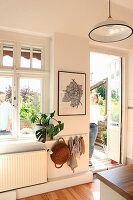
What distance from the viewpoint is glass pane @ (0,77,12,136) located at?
8.07 ft

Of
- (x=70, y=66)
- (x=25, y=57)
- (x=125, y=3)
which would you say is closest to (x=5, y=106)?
(x=25, y=57)

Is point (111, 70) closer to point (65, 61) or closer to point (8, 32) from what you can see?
point (65, 61)

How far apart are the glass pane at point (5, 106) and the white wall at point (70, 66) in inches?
28.4

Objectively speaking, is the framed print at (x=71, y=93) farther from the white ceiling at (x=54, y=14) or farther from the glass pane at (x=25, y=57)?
the white ceiling at (x=54, y=14)

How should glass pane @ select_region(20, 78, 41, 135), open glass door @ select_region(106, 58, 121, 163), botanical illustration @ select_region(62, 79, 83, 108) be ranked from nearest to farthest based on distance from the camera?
1. glass pane @ select_region(20, 78, 41, 135)
2. botanical illustration @ select_region(62, 79, 83, 108)
3. open glass door @ select_region(106, 58, 121, 163)

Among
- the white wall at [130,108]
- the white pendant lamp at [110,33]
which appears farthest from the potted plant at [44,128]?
the white wall at [130,108]

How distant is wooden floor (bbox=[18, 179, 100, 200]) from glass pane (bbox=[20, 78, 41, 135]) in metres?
1.01

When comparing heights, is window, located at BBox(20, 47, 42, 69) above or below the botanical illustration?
above

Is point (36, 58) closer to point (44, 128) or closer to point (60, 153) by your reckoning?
point (44, 128)

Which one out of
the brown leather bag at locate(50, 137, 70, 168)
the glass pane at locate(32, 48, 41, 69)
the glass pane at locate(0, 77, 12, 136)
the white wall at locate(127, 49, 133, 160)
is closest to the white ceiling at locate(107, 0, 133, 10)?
the white wall at locate(127, 49, 133, 160)

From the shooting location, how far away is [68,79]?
2.70 metres

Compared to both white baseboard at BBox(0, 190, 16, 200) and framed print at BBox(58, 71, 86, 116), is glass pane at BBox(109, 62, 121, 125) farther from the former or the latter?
white baseboard at BBox(0, 190, 16, 200)

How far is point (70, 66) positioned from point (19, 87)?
0.96 m

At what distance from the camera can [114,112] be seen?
11.9 ft
